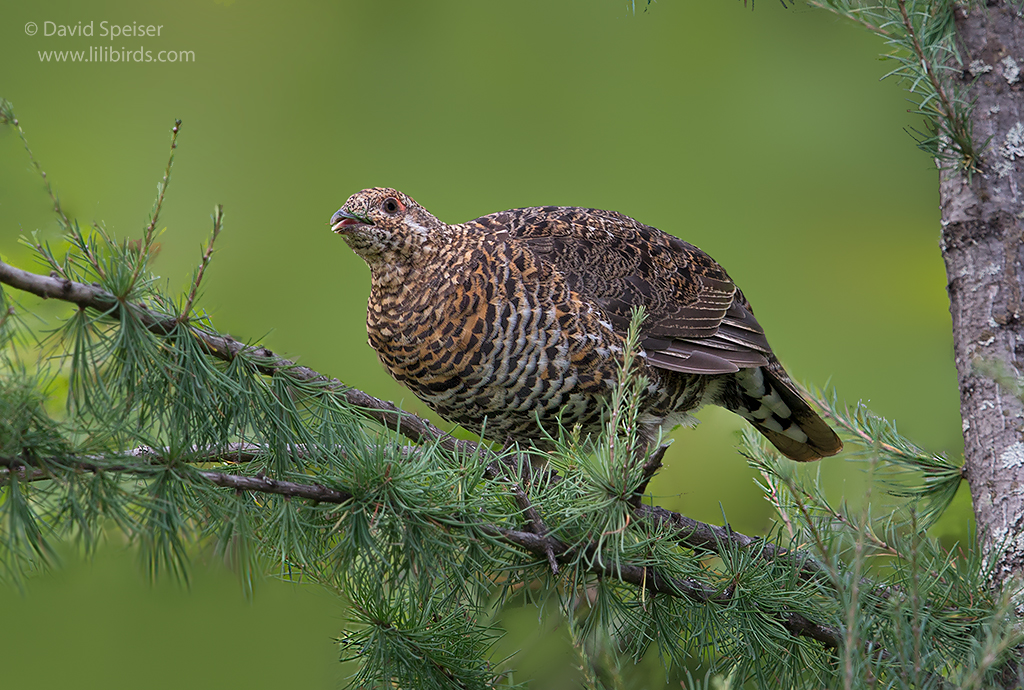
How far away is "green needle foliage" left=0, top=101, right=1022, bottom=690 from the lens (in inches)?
32.9

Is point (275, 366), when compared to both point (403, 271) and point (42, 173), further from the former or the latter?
point (403, 271)

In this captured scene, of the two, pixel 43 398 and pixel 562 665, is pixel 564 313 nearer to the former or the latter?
pixel 562 665

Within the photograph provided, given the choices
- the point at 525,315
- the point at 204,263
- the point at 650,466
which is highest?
the point at 204,263

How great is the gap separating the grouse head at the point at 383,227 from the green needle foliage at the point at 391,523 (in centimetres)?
67

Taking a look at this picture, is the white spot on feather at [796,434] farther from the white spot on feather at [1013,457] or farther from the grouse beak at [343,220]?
the grouse beak at [343,220]

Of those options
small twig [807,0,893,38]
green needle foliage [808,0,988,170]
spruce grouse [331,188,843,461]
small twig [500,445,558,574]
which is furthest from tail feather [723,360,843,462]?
small twig [500,445,558,574]

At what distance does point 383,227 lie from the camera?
1.71 metres

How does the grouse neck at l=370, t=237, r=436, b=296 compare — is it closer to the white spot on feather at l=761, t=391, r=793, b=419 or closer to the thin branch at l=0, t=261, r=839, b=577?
the thin branch at l=0, t=261, r=839, b=577

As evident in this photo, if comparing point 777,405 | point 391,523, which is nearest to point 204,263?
point 391,523

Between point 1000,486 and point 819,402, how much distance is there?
47 centimetres

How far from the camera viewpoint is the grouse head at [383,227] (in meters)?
1.68

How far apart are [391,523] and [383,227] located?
83 cm

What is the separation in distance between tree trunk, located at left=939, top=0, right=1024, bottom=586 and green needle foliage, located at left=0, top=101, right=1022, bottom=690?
0.48 ft

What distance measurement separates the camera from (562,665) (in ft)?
4.35
